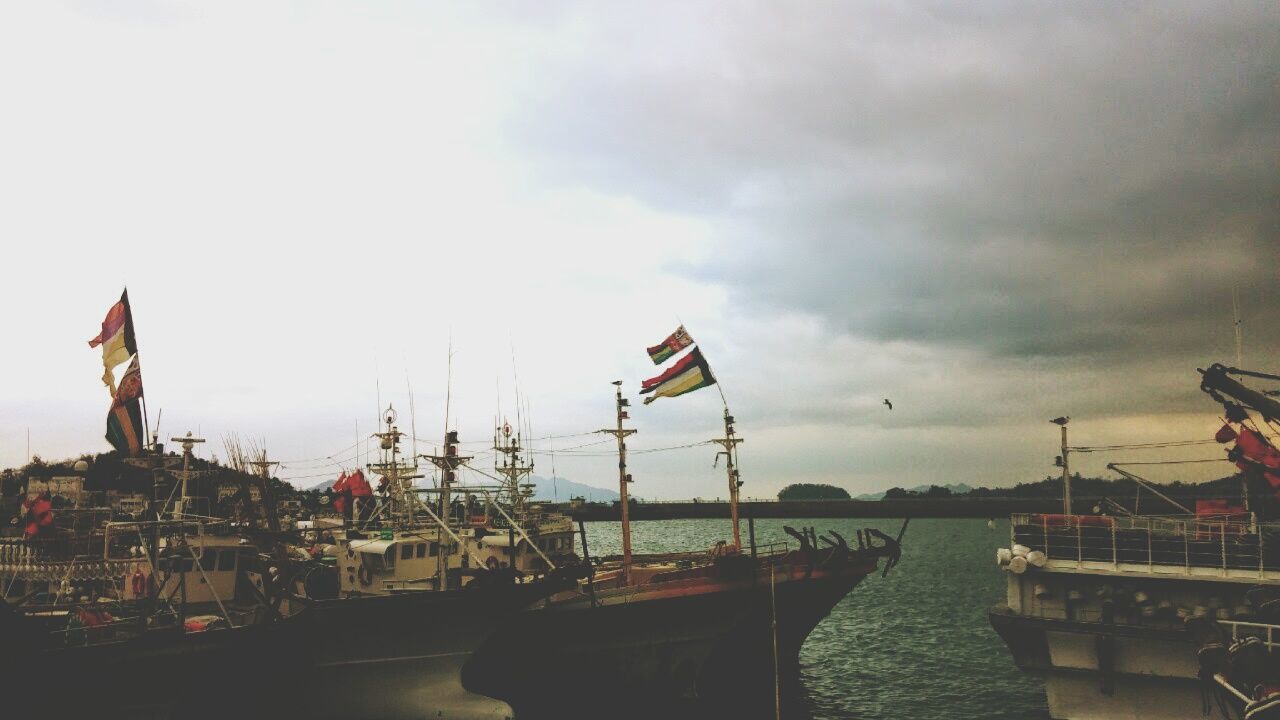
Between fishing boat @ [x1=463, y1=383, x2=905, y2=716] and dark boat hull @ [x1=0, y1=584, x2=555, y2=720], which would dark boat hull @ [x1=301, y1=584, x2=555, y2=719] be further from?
fishing boat @ [x1=463, y1=383, x2=905, y2=716]

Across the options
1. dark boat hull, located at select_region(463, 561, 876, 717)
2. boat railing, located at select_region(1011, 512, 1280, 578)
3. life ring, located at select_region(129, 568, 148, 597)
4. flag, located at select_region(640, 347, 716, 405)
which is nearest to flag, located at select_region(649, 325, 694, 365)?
flag, located at select_region(640, 347, 716, 405)

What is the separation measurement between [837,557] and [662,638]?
823 cm

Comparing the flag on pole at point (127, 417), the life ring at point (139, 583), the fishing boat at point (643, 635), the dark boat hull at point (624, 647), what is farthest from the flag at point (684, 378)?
the life ring at point (139, 583)

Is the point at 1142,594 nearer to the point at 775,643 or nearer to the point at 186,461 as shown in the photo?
the point at 775,643

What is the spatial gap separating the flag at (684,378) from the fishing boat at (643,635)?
4.79 m

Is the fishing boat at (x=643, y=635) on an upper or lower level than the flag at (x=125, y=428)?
lower

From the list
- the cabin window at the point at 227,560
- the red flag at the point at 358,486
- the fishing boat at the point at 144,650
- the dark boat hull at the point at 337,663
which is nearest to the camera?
the fishing boat at the point at 144,650

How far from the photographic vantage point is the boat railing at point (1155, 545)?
23.3 meters

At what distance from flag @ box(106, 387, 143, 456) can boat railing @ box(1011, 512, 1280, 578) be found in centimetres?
2790

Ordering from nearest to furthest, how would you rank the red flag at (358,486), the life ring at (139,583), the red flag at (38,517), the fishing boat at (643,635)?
1. the red flag at (38,517)
2. the fishing boat at (643,635)
3. the life ring at (139,583)
4. the red flag at (358,486)

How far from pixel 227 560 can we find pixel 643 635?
692 inches

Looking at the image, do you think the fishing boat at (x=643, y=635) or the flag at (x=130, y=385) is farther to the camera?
the fishing boat at (x=643, y=635)

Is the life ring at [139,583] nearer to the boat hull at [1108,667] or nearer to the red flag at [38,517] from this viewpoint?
the red flag at [38,517]

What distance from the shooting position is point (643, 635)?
104 ft
